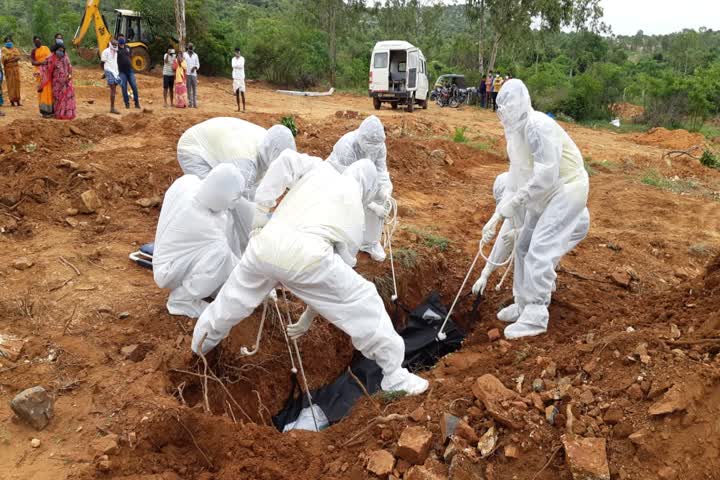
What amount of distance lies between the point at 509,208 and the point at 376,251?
1797 mm

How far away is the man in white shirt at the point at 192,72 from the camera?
12453mm

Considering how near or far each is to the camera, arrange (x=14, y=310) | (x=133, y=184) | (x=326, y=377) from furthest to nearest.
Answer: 1. (x=133, y=184)
2. (x=326, y=377)
3. (x=14, y=310)

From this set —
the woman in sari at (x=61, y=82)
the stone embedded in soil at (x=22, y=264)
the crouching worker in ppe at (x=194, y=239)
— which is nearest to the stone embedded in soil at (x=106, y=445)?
the crouching worker in ppe at (x=194, y=239)

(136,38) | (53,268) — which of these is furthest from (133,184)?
(136,38)

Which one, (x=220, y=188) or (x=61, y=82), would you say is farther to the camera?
(x=61, y=82)

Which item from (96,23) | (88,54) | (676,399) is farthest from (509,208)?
(88,54)

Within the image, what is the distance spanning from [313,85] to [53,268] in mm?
19203

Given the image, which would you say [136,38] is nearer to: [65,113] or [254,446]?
[65,113]

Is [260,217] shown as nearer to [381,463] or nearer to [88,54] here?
[381,463]

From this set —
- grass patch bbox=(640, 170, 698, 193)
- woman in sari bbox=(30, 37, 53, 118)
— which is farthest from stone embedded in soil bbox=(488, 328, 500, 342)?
woman in sari bbox=(30, 37, 53, 118)

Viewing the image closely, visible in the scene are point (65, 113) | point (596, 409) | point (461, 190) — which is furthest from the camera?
point (65, 113)

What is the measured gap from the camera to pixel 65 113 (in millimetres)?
9859

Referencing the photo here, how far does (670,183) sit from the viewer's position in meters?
9.38

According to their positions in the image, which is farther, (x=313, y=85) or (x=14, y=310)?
(x=313, y=85)
